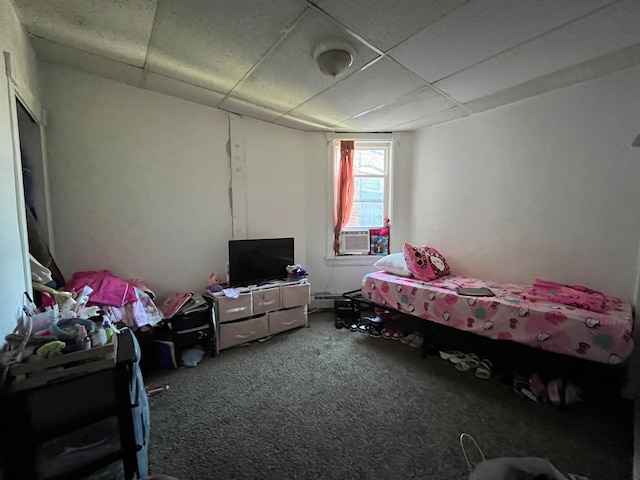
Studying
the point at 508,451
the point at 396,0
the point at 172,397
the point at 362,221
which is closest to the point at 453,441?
the point at 508,451

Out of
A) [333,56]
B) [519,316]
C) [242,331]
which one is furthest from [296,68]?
[519,316]

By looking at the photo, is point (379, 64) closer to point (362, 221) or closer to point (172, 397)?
point (362, 221)

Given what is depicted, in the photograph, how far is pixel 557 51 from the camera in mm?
1854

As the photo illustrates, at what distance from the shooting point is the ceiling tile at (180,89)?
2.37 meters

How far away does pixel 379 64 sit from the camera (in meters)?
2.08

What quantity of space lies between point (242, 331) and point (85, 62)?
270cm

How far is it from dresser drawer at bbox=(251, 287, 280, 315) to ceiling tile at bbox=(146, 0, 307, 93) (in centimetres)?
210

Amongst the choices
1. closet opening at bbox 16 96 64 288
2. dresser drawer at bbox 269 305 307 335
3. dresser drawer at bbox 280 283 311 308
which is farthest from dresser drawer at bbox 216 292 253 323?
closet opening at bbox 16 96 64 288

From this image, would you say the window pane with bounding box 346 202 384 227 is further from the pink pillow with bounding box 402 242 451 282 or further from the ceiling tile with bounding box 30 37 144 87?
the ceiling tile with bounding box 30 37 144 87

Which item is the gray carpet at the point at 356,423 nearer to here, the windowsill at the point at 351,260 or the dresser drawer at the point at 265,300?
the dresser drawer at the point at 265,300

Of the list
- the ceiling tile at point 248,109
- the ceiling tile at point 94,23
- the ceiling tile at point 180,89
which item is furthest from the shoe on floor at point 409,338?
the ceiling tile at point 94,23

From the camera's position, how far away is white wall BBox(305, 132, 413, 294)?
12.5ft

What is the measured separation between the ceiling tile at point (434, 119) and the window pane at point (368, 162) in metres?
0.45

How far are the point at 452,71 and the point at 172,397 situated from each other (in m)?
3.38
